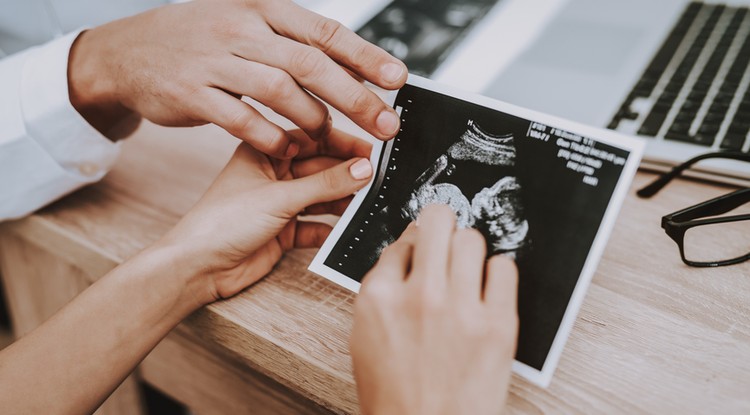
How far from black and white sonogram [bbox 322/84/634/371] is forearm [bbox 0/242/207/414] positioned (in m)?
0.18

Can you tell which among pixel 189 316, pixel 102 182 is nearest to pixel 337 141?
pixel 189 316

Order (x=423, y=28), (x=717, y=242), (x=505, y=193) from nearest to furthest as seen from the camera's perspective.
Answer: (x=505, y=193), (x=717, y=242), (x=423, y=28)

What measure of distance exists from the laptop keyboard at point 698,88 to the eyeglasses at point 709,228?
0.30ft

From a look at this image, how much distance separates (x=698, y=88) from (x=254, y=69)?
0.67m

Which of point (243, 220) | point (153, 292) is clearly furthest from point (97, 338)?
point (243, 220)

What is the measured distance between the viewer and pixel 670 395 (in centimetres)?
44

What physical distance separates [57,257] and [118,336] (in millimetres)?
303

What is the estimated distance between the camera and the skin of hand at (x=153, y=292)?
1.72 feet

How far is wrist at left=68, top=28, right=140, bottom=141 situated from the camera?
2.24 ft

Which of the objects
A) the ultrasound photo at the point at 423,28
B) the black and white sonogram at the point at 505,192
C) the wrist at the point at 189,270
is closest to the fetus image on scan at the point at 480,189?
the black and white sonogram at the point at 505,192

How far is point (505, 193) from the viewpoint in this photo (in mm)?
498

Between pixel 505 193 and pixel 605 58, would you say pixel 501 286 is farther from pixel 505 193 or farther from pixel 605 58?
pixel 605 58

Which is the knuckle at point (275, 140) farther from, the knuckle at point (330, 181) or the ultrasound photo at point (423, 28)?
the ultrasound photo at point (423, 28)

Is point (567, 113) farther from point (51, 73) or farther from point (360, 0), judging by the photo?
point (51, 73)
